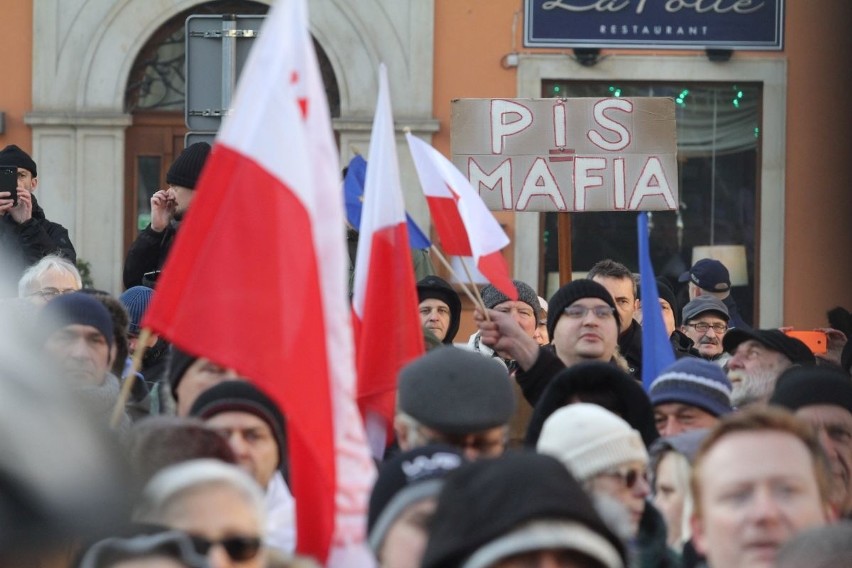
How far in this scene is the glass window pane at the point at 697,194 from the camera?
51.5 feet

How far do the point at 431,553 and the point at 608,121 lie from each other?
6895mm

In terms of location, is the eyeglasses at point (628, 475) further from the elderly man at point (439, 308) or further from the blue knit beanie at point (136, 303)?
the blue knit beanie at point (136, 303)

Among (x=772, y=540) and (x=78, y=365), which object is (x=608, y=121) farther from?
(x=772, y=540)

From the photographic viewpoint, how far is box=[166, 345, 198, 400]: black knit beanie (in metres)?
5.67

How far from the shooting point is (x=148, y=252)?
27.7 ft

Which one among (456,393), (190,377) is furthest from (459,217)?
(456,393)

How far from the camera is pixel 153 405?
6.23m

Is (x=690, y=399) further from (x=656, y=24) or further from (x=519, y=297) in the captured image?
(x=656, y=24)

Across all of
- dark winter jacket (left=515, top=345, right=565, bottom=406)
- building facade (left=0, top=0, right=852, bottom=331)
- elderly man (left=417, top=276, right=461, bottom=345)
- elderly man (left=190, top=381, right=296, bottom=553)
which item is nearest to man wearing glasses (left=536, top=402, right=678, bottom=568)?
elderly man (left=190, top=381, right=296, bottom=553)

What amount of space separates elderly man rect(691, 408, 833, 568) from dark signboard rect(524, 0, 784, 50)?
11801mm

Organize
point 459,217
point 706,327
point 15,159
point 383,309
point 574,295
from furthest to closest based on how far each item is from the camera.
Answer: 1. point 706,327
2. point 15,159
3. point 459,217
4. point 574,295
5. point 383,309

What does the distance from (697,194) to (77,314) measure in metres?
10.4

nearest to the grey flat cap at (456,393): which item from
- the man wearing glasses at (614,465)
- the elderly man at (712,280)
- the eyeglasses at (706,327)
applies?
the man wearing glasses at (614,465)

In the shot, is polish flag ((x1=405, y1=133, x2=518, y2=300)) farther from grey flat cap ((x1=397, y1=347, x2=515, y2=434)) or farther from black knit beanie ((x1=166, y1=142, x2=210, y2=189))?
grey flat cap ((x1=397, y1=347, x2=515, y2=434))
